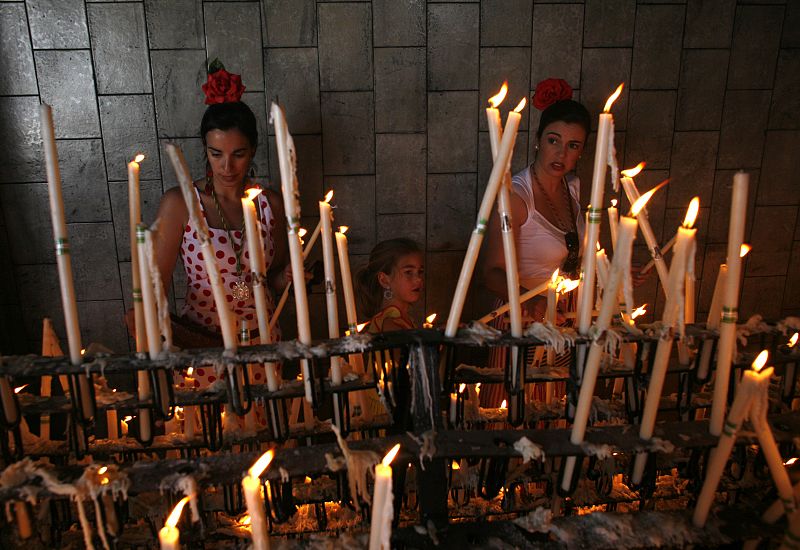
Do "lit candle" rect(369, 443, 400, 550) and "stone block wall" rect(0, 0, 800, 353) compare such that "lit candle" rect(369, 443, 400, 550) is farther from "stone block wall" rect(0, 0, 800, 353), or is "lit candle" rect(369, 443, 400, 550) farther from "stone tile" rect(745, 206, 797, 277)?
"stone tile" rect(745, 206, 797, 277)

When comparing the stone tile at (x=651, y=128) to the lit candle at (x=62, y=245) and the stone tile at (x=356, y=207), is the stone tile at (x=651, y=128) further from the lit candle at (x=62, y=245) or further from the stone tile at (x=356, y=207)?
the lit candle at (x=62, y=245)

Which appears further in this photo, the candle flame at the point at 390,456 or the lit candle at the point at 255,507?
the candle flame at the point at 390,456

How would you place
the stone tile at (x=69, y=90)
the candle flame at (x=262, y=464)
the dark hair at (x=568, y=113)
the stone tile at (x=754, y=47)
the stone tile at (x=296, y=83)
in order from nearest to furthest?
the candle flame at (x=262, y=464) → the dark hair at (x=568, y=113) → the stone tile at (x=69, y=90) → the stone tile at (x=296, y=83) → the stone tile at (x=754, y=47)

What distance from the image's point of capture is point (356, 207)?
3.41 meters

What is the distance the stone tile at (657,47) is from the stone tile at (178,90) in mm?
2645

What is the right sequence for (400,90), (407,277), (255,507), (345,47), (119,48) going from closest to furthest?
(255,507), (407,277), (119,48), (345,47), (400,90)

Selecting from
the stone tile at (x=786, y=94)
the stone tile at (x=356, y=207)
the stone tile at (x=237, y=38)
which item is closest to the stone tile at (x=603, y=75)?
the stone tile at (x=786, y=94)

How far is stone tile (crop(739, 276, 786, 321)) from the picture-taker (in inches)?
150

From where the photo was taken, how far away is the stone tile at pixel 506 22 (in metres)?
3.18

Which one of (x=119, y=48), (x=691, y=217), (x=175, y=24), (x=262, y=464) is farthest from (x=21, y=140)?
(x=691, y=217)

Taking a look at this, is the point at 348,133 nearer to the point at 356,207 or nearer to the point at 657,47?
the point at 356,207

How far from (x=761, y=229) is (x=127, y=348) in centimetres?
443

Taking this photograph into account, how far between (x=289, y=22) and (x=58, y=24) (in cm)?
127

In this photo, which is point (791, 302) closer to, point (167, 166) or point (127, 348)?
point (167, 166)
